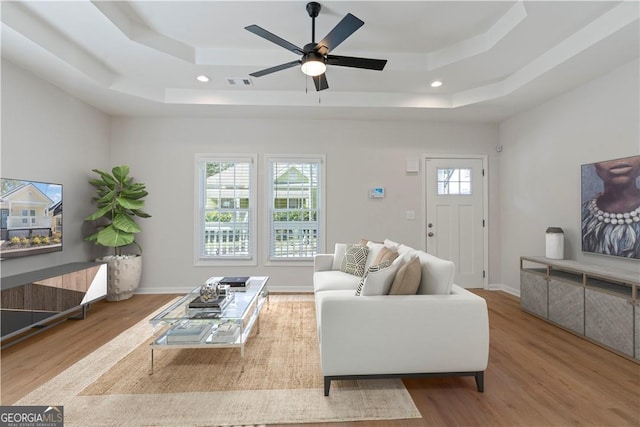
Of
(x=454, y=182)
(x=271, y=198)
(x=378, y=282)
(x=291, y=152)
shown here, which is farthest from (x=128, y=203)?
(x=454, y=182)

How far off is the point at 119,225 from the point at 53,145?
116cm

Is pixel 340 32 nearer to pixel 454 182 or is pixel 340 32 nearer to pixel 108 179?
pixel 454 182

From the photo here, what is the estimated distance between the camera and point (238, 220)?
4477 mm

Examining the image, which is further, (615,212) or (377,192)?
(377,192)

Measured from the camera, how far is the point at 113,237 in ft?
12.3

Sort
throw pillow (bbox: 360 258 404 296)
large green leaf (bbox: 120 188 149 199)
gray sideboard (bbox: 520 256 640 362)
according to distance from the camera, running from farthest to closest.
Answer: large green leaf (bbox: 120 188 149 199) → gray sideboard (bbox: 520 256 640 362) → throw pillow (bbox: 360 258 404 296)

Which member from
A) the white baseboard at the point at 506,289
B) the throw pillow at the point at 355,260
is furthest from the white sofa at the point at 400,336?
the white baseboard at the point at 506,289

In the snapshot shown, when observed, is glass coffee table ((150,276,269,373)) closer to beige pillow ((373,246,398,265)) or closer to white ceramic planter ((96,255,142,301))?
beige pillow ((373,246,398,265))

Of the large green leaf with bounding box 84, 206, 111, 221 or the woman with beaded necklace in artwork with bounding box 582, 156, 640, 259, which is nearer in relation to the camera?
the woman with beaded necklace in artwork with bounding box 582, 156, 640, 259

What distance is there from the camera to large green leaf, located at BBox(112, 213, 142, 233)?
3.81 meters

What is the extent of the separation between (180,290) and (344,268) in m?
2.67

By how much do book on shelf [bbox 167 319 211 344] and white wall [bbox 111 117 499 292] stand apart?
6.74 feet

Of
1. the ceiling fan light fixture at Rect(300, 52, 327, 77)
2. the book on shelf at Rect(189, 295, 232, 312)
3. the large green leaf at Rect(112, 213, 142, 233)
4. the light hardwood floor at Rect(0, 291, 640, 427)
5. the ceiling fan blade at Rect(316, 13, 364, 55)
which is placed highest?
the ceiling fan blade at Rect(316, 13, 364, 55)

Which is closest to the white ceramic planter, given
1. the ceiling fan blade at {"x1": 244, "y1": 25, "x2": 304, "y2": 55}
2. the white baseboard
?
the ceiling fan blade at {"x1": 244, "y1": 25, "x2": 304, "y2": 55}
